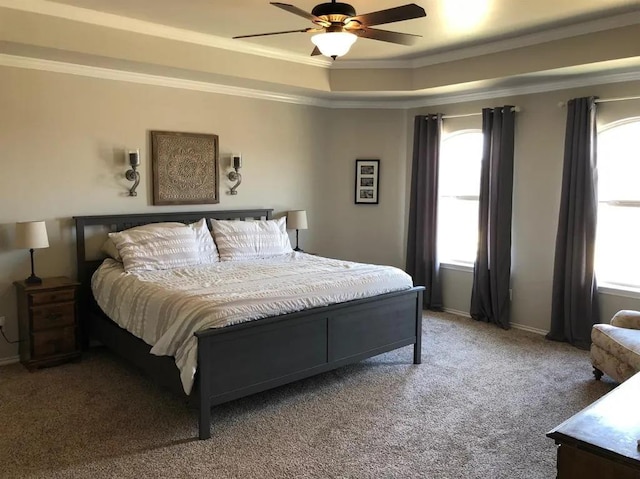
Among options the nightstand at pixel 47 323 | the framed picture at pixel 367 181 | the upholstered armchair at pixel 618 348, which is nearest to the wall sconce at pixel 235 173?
the framed picture at pixel 367 181

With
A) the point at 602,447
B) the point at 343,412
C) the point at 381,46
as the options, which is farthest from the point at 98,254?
the point at 602,447

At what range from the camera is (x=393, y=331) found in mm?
4199

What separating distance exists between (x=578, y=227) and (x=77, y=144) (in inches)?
178

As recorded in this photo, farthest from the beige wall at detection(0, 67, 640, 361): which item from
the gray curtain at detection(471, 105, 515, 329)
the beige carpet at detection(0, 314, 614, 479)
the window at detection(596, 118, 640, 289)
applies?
the beige carpet at detection(0, 314, 614, 479)

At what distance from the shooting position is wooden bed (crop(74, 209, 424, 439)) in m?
3.14

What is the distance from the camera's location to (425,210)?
6086mm

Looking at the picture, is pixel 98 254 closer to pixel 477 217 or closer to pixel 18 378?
pixel 18 378

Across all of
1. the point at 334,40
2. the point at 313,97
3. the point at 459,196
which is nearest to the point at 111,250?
the point at 334,40

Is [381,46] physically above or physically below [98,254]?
above

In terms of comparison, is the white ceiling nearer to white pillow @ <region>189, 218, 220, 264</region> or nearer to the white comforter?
white pillow @ <region>189, 218, 220, 264</region>

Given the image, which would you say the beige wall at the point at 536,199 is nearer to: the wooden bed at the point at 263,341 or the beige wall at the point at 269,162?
the beige wall at the point at 269,162

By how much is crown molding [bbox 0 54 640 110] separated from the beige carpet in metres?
2.42

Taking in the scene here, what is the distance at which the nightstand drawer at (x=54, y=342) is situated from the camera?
161 inches

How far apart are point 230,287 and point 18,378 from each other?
1.82 metres
